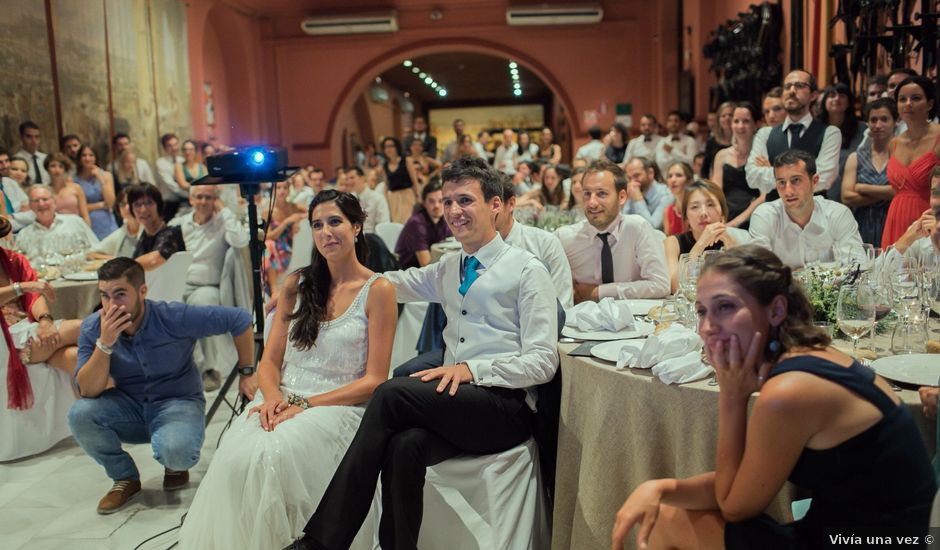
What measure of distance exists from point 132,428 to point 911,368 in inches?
111

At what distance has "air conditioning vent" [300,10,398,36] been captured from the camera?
14242mm

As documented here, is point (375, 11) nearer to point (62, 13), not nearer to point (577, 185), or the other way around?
point (62, 13)

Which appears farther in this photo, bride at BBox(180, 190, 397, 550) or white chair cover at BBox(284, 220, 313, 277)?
white chair cover at BBox(284, 220, 313, 277)

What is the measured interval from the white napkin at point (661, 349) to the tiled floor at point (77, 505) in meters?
1.83

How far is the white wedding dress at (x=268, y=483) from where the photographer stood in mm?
2410

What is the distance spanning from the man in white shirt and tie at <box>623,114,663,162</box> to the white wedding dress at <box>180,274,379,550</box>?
7615 mm

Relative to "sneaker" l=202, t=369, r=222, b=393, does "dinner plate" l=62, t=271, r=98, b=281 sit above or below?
above

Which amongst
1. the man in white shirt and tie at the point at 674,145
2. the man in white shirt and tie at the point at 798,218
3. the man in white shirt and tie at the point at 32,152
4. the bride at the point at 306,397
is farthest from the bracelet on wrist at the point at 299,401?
the man in white shirt and tie at the point at 674,145

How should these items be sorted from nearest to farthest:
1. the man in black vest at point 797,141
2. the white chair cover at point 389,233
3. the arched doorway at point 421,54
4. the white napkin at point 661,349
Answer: the white napkin at point 661,349, the man in black vest at point 797,141, the white chair cover at point 389,233, the arched doorway at point 421,54

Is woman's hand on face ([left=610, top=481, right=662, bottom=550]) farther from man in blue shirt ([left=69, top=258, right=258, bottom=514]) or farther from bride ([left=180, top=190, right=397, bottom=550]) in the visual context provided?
man in blue shirt ([left=69, top=258, right=258, bottom=514])

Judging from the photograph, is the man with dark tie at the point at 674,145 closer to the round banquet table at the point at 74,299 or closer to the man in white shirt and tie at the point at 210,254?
the man in white shirt and tie at the point at 210,254

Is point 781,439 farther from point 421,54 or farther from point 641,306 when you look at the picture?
point 421,54

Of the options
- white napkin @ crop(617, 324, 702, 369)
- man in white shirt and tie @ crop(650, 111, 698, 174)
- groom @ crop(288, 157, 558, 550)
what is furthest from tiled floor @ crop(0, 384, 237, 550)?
man in white shirt and tie @ crop(650, 111, 698, 174)

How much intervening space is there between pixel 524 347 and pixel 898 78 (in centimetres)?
343
